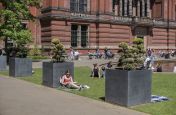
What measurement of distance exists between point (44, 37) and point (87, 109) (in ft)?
128

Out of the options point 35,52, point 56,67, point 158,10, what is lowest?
point 56,67

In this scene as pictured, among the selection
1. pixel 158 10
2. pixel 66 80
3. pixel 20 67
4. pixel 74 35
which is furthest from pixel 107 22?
pixel 66 80

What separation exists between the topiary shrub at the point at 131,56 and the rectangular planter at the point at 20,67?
12.2 metres

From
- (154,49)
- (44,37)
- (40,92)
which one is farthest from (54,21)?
(40,92)

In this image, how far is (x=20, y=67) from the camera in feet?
85.5

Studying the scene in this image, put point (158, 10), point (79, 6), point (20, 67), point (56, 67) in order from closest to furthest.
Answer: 1. point (56, 67)
2. point (20, 67)
3. point (79, 6)
4. point (158, 10)

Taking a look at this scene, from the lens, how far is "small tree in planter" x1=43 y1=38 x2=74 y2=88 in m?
20.2

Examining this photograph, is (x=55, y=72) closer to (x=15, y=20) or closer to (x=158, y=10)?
(x=15, y=20)

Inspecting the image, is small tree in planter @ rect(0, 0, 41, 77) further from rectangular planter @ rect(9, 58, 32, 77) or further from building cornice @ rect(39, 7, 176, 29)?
building cornice @ rect(39, 7, 176, 29)

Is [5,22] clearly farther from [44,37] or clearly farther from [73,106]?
[73,106]

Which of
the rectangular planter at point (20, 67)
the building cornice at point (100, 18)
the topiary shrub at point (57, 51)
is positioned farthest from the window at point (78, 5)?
the topiary shrub at point (57, 51)

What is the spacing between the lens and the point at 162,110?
43.7 feet

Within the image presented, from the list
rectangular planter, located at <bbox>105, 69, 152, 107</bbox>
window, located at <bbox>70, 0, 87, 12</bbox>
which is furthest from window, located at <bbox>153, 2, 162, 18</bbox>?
rectangular planter, located at <bbox>105, 69, 152, 107</bbox>

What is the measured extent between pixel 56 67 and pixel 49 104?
581 cm
